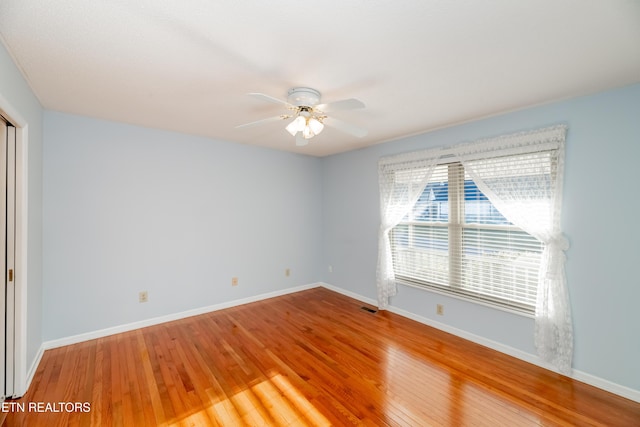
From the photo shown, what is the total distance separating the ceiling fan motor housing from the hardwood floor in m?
2.27

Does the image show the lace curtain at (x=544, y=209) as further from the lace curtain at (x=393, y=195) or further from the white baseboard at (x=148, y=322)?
the white baseboard at (x=148, y=322)

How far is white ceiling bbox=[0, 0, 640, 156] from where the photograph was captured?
1.33 meters

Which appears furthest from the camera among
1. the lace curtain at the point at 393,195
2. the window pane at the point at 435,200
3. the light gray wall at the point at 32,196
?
the lace curtain at the point at 393,195

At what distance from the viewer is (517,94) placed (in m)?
2.29

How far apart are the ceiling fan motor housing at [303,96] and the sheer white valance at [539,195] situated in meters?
1.82

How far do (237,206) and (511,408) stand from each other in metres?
3.64

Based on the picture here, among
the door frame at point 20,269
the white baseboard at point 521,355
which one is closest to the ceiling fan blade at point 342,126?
the door frame at point 20,269

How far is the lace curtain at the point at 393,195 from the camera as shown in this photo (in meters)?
3.43

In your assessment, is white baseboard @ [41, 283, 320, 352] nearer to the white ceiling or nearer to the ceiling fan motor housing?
the white ceiling

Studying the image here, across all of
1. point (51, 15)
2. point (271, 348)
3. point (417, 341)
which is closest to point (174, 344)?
point (271, 348)

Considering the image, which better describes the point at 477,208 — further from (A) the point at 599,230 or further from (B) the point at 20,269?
(B) the point at 20,269

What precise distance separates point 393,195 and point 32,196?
3.72m

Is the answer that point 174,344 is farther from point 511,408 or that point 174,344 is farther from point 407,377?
point 511,408

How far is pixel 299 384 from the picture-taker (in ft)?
7.25
